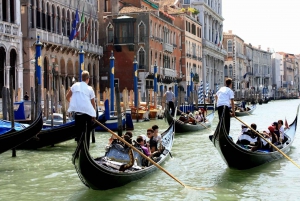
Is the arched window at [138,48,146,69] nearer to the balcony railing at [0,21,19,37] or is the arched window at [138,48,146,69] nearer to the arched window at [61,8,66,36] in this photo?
the arched window at [61,8,66,36]

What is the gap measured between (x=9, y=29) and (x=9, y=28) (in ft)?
0.09

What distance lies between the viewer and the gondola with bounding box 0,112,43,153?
7054 millimetres

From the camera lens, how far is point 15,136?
7.22 metres

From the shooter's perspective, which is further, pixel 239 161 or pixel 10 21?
pixel 10 21

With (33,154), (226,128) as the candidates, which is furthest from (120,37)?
(226,128)

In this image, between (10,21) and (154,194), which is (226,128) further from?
(10,21)

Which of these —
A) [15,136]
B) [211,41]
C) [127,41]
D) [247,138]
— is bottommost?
[247,138]

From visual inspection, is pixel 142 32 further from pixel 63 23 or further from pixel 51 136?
pixel 51 136

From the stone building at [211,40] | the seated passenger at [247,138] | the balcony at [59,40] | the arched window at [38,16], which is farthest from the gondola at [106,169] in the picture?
the stone building at [211,40]

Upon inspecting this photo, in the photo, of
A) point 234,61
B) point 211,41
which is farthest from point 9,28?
point 234,61

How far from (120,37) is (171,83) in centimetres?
548

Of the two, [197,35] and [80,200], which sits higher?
[197,35]

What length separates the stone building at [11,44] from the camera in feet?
51.2

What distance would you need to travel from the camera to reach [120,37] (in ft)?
81.9
